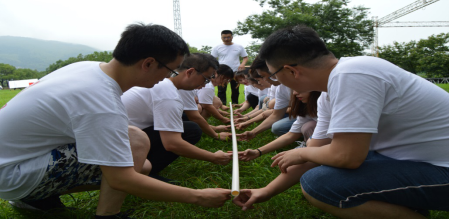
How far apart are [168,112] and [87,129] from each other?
1094mm

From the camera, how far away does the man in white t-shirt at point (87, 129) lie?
1.51m

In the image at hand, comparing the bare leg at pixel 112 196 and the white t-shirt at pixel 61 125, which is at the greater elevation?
the white t-shirt at pixel 61 125

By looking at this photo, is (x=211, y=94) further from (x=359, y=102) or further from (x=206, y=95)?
(x=359, y=102)

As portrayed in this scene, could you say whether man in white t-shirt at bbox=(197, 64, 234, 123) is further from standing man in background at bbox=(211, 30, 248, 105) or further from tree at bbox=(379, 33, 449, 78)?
tree at bbox=(379, 33, 449, 78)

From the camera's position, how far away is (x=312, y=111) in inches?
118

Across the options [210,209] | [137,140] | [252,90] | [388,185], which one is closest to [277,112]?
[210,209]

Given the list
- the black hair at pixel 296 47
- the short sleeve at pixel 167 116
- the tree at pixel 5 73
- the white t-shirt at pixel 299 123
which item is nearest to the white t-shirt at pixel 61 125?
the short sleeve at pixel 167 116

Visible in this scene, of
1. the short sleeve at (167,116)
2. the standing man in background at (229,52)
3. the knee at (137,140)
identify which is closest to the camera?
the knee at (137,140)

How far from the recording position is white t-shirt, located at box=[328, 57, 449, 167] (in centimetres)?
144

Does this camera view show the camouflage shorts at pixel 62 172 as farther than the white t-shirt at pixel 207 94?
No

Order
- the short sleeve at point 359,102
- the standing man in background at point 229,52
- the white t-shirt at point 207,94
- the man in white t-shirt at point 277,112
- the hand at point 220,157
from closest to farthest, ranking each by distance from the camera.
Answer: the short sleeve at point 359,102
the hand at point 220,157
the man in white t-shirt at point 277,112
the white t-shirt at point 207,94
the standing man in background at point 229,52

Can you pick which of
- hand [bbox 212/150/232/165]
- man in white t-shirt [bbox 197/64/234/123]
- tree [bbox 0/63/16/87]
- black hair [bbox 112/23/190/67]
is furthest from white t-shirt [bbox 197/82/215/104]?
tree [bbox 0/63/16/87]

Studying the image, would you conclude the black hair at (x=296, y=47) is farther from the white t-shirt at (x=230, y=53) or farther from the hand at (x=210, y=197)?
the white t-shirt at (x=230, y=53)

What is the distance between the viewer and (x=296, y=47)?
1693 millimetres
